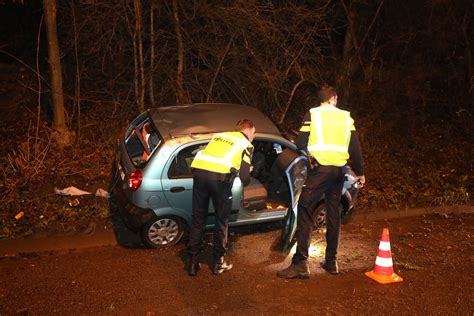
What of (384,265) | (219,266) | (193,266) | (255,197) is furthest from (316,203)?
(193,266)

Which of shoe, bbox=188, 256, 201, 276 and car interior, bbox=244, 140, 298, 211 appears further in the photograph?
car interior, bbox=244, 140, 298, 211

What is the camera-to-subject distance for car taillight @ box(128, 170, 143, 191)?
5.82 metres

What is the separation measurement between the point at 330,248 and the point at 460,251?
1.78 m

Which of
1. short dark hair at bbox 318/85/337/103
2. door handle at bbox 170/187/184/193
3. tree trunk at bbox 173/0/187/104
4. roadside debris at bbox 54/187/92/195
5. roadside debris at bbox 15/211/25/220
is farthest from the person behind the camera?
tree trunk at bbox 173/0/187/104

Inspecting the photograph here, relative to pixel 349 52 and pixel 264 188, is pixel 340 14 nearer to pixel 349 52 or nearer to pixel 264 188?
pixel 349 52

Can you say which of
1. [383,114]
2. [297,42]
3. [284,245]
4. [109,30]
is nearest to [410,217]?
[284,245]

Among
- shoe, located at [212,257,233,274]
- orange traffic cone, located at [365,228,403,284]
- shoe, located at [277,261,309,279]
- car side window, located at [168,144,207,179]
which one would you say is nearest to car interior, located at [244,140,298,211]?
car side window, located at [168,144,207,179]

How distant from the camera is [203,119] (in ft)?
20.9

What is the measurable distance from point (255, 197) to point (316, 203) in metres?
1.06

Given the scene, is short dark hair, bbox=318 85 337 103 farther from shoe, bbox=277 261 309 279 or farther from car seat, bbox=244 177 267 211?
shoe, bbox=277 261 309 279

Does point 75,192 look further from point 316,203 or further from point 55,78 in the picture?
point 316,203

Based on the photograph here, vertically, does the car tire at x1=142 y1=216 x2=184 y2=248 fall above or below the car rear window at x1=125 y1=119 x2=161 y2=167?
below

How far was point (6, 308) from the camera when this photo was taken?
189 inches

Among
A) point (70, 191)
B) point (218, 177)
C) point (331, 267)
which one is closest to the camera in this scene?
point (218, 177)
